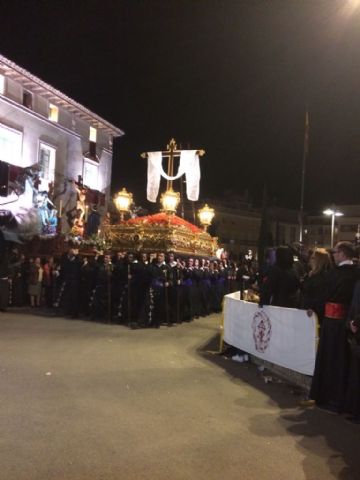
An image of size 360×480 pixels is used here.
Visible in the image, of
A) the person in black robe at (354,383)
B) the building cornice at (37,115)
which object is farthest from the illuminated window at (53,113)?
the person in black robe at (354,383)

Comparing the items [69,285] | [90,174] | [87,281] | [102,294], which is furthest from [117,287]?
[90,174]

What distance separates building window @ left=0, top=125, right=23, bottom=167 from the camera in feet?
89.1

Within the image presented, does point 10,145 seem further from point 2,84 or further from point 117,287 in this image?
point 117,287

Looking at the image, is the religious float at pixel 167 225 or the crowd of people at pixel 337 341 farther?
the religious float at pixel 167 225

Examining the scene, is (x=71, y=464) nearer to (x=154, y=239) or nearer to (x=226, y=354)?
(x=226, y=354)

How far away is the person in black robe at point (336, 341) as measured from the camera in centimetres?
629

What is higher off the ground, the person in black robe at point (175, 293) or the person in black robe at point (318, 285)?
the person in black robe at point (318, 285)

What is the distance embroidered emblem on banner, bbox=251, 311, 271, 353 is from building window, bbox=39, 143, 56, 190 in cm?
2402

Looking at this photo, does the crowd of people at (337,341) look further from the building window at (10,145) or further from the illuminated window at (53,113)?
the illuminated window at (53,113)

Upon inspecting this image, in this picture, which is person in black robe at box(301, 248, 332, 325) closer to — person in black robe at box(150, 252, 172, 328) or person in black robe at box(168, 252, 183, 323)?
person in black robe at box(150, 252, 172, 328)

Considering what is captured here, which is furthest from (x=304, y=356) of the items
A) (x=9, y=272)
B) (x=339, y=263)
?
(x=9, y=272)

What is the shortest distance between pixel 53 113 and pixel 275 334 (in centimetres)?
2846

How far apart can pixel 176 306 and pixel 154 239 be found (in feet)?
7.49

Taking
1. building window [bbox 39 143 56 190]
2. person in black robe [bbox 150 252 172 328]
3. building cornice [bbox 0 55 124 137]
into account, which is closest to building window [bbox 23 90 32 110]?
building cornice [bbox 0 55 124 137]
